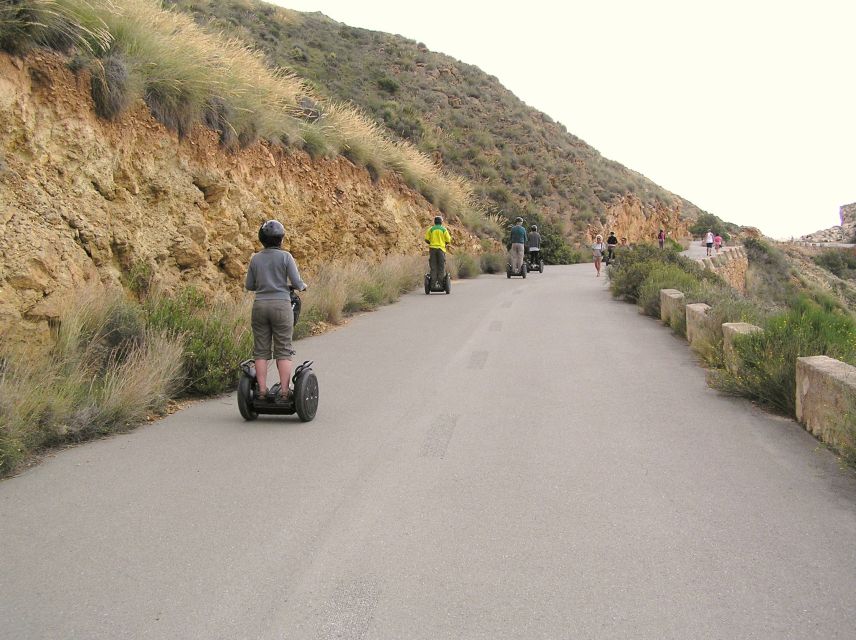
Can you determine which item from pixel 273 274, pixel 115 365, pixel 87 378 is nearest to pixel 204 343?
pixel 115 365

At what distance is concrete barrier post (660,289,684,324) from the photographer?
50.6 ft

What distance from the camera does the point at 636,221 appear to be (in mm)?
66062

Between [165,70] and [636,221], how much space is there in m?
56.6

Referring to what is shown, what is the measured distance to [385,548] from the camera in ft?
16.6

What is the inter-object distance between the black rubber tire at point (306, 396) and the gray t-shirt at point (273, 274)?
0.85 m

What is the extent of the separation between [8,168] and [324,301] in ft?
26.1

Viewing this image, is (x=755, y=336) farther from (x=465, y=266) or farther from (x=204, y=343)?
(x=465, y=266)

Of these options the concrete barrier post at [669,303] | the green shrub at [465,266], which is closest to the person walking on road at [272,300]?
the concrete barrier post at [669,303]

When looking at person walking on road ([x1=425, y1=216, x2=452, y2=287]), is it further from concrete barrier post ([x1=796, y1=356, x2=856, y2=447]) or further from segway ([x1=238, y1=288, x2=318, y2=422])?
concrete barrier post ([x1=796, y1=356, x2=856, y2=447])

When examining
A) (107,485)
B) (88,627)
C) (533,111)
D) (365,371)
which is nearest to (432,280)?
(365,371)

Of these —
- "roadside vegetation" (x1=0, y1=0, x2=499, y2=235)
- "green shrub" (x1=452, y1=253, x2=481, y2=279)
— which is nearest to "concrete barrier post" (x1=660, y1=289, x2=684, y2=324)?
"roadside vegetation" (x1=0, y1=0, x2=499, y2=235)

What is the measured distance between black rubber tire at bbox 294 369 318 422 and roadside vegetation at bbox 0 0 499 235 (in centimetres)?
608

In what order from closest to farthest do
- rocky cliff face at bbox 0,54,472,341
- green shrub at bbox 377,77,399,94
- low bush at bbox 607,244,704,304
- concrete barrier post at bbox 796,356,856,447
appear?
concrete barrier post at bbox 796,356,856,447
rocky cliff face at bbox 0,54,472,341
low bush at bbox 607,244,704,304
green shrub at bbox 377,77,399,94

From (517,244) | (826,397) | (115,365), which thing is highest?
(517,244)
